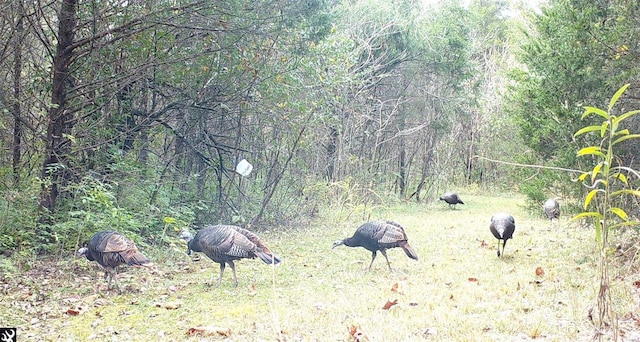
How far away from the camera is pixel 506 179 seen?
22.7m

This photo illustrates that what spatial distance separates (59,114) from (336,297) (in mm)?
4170

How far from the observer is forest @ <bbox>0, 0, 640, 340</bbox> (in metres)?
6.55

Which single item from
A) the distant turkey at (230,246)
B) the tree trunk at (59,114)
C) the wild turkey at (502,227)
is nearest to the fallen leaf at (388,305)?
the distant turkey at (230,246)

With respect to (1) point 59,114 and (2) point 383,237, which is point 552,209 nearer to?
(2) point 383,237

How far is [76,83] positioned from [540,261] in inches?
268

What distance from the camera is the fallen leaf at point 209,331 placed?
429 centimetres

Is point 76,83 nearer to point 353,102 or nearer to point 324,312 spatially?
point 324,312

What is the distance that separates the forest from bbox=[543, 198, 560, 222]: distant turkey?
33 cm

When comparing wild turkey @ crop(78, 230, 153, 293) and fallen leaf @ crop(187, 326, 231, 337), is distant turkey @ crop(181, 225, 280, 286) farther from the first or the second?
fallen leaf @ crop(187, 326, 231, 337)

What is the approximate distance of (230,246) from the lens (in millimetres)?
5914

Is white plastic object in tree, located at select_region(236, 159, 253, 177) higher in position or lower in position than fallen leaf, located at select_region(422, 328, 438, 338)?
higher

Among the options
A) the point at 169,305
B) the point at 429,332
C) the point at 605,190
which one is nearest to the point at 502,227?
the point at 429,332

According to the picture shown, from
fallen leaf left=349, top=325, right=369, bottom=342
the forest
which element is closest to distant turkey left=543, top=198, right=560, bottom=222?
the forest

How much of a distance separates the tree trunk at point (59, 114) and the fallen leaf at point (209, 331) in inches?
130
